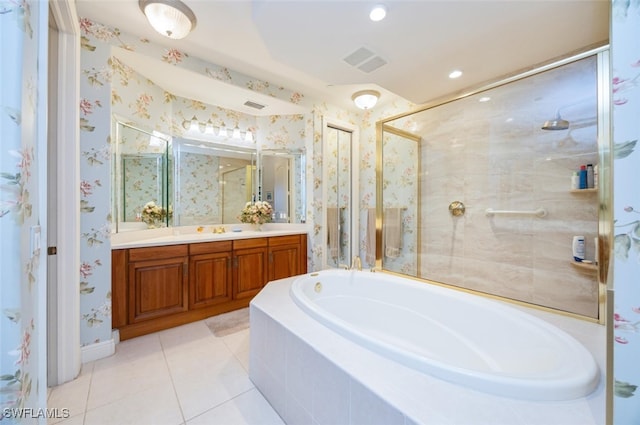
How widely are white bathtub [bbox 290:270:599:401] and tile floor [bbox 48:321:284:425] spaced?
2.08ft

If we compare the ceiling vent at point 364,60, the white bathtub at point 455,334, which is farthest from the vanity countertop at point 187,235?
the ceiling vent at point 364,60

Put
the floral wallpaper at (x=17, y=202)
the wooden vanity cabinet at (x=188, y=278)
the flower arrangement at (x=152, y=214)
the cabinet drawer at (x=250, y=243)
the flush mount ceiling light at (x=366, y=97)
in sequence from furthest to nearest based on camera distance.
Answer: the flush mount ceiling light at (x=366, y=97)
the cabinet drawer at (x=250, y=243)
the flower arrangement at (x=152, y=214)
the wooden vanity cabinet at (x=188, y=278)
the floral wallpaper at (x=17, y=202)

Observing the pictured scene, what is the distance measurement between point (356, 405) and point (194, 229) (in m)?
2.53

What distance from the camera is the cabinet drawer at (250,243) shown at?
8.46 feet

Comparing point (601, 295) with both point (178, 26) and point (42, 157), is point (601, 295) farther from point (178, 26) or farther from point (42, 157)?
point (178, 26)

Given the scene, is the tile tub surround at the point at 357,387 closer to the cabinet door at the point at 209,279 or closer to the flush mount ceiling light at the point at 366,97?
the cabinet door at the point at 209,279

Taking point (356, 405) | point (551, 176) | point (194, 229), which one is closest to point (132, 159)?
point (194, 229)

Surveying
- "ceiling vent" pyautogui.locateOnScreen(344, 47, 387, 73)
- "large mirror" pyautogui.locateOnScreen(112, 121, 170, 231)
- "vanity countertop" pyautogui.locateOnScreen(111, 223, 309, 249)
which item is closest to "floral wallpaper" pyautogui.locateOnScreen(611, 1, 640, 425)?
"ceiling vent" pyautogui.locateOnScreen(344, 47, 387, 73)

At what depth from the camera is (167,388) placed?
59.4 inches

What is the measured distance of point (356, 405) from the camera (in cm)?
89

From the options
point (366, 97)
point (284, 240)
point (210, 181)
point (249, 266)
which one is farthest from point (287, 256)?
point (366, 97)

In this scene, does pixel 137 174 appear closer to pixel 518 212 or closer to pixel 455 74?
pixel 455 74

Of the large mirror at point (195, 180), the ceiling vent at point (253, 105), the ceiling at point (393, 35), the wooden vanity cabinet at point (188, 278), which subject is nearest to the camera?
the ceiling at point (393, 35)

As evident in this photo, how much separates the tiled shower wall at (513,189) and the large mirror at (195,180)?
1618mm
